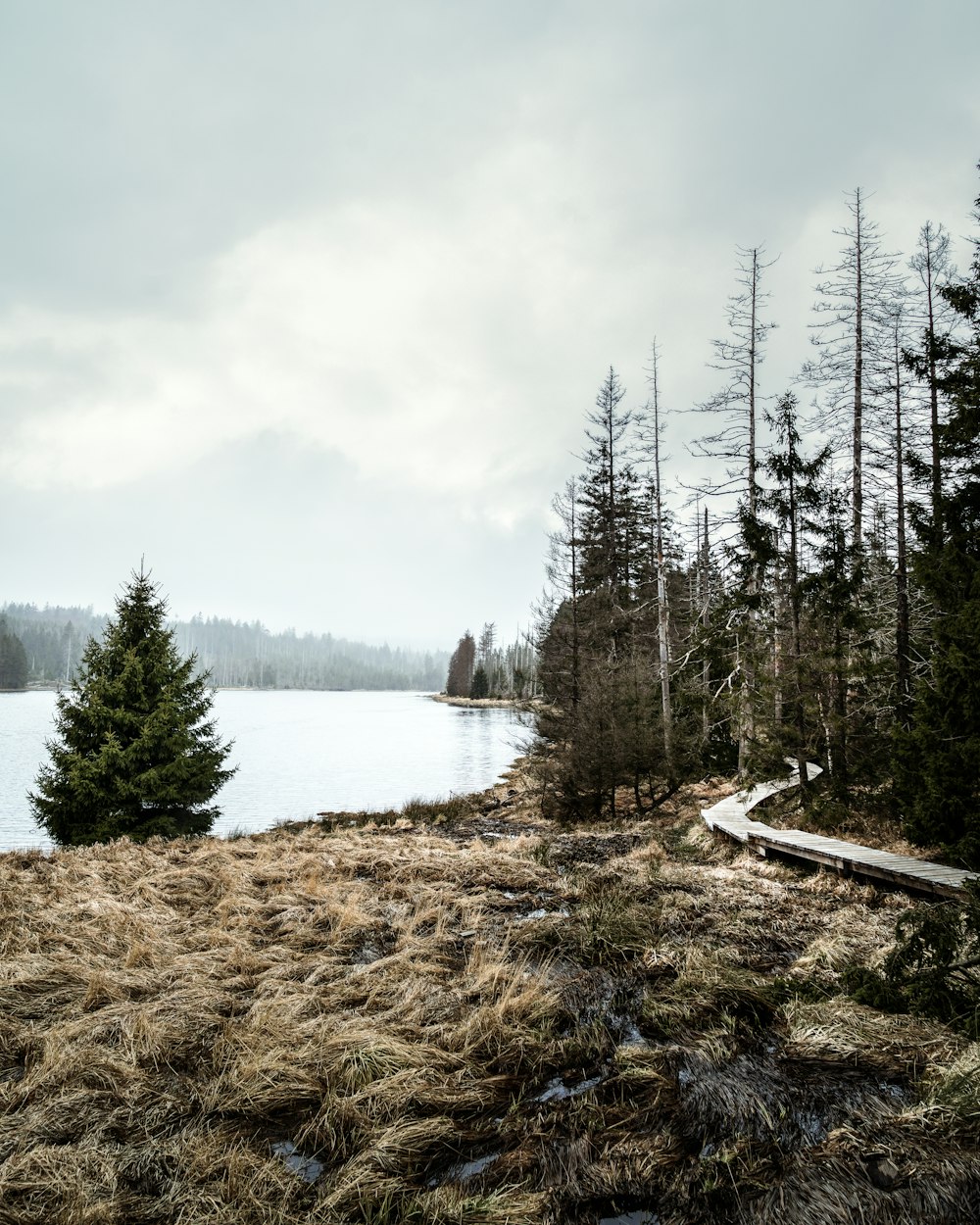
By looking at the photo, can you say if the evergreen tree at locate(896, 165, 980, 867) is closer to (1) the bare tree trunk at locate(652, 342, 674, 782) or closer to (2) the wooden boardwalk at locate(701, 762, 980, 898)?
(2) the wooden boardwalk at locate(701, 762, 980, 898)

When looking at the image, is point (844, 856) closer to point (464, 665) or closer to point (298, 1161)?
point (298, 1161)

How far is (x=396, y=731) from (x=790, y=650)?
3535cm

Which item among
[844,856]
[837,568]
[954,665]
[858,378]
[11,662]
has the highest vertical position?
[858,378]

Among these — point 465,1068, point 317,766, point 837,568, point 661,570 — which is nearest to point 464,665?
point 317,766

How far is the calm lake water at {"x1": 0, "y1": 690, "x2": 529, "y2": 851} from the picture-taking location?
57.0 ft

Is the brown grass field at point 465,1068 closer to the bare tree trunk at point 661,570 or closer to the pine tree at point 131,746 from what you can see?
the pine tree at point 131,746

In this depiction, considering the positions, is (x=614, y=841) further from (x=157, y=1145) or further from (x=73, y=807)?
(x=73, y=807)

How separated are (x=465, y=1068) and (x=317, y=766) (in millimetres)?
24085

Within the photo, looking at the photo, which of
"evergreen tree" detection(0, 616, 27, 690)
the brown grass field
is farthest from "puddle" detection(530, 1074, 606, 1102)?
"evergreen tree" detection(0, 616, 27, 690)

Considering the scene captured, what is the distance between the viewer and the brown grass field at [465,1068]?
253 cm

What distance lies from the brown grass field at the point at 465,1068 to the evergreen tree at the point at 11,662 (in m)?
110

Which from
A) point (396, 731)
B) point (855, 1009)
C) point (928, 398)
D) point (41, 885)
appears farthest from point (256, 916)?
point (396, 731)

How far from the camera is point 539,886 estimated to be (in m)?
7.31

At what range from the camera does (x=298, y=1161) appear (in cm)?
279
